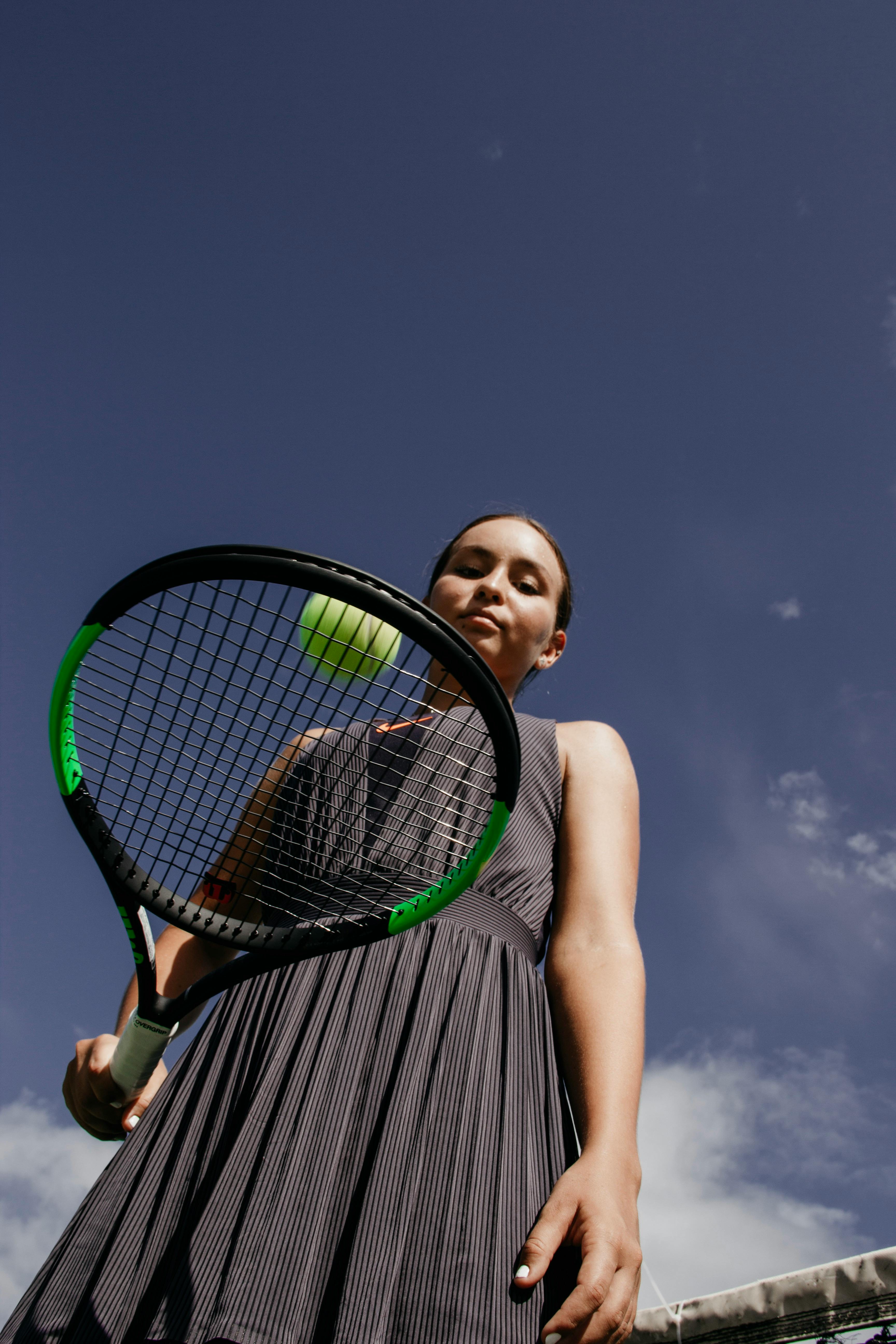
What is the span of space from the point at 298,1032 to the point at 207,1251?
39cm

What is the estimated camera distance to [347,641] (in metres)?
1.38

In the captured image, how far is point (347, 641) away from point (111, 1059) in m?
1.02

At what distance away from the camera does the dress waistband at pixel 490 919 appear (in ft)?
5.59

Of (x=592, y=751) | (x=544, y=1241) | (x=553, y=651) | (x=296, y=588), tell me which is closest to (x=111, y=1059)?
(x=544, y=1241)

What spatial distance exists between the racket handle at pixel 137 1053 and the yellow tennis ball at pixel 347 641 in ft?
2.57

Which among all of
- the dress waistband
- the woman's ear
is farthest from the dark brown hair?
the dress waistband

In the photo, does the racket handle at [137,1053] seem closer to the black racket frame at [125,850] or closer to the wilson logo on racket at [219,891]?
the black racket frame at [125,850]

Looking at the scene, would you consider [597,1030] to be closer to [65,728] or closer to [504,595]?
[65,728]

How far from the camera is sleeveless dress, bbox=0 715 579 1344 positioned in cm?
111

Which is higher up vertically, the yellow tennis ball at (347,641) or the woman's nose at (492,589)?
the woman's nose at (492,589)

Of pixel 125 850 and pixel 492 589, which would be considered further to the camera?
pixel 492 589

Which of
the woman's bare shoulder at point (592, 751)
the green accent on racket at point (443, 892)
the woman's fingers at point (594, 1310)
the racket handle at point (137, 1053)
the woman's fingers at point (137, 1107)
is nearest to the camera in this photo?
the woman's fingers at point (594, 1310)

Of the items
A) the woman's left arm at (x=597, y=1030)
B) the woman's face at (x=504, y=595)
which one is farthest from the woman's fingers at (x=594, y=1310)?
the woman's face at (x=504, y=595)

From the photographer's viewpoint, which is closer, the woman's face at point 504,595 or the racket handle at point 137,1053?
the racket handle at point 137,1053
